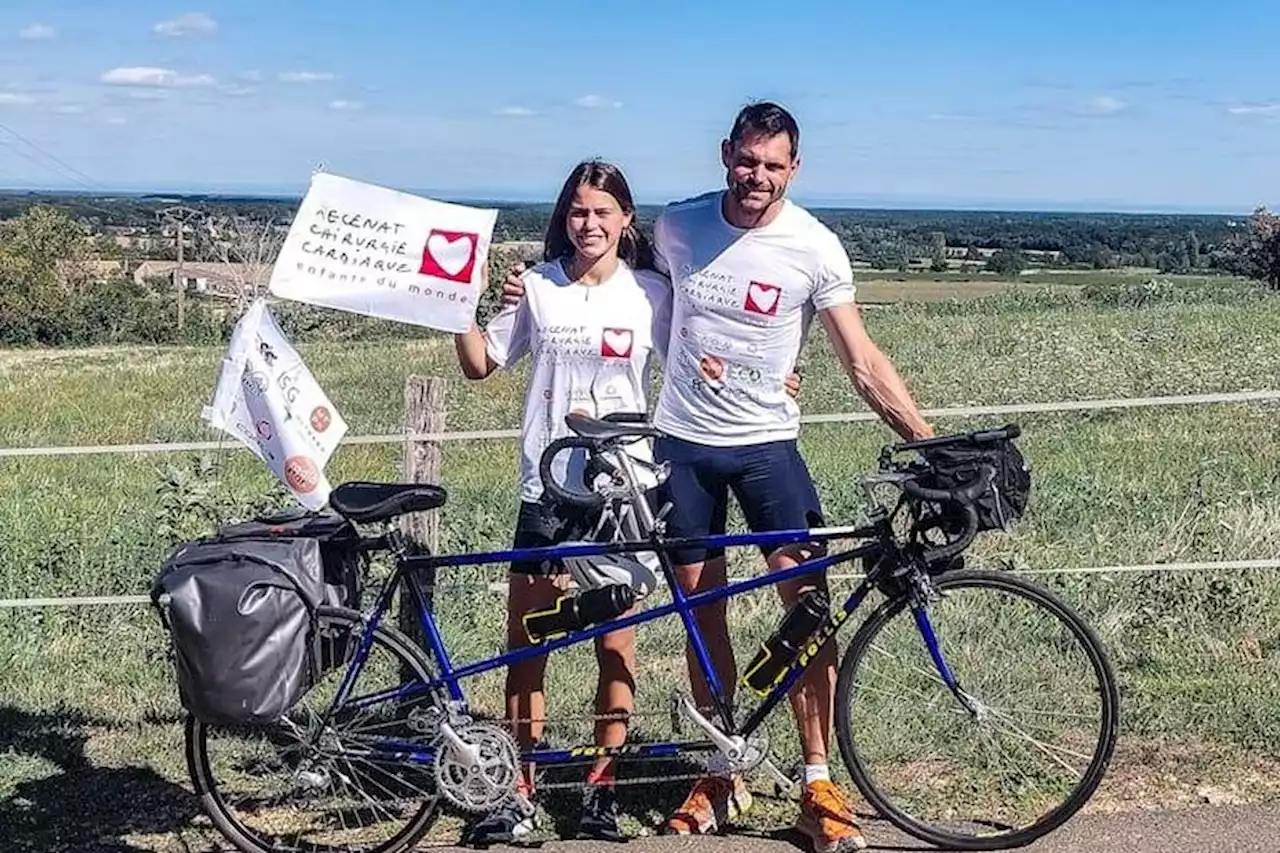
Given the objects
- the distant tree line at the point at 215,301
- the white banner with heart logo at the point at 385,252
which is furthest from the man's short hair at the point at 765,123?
the distant tree line at the point at 215,301

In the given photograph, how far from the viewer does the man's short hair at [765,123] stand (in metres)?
3.68

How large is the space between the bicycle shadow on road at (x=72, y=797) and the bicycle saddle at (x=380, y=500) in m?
1.24

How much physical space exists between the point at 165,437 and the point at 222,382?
15.8m

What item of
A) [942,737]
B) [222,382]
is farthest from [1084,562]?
[222,382]

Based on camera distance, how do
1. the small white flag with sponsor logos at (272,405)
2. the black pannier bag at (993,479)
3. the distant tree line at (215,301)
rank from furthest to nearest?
the distant tree line at (215,301) → the small white flag with sponsor logos at (272,405) → the black pannier bag at (993,479)

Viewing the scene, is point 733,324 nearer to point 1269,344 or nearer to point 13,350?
point 1269,344

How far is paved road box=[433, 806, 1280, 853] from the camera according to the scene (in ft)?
12.6

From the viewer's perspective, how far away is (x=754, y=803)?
4.22 meters

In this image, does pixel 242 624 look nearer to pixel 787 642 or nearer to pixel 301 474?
pixel 301 474

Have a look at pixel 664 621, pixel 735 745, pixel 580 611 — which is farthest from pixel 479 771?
pixel 664 621

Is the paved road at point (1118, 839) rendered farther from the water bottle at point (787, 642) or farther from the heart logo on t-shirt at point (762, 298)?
the heart logo on t-shirt at point (762, 298)

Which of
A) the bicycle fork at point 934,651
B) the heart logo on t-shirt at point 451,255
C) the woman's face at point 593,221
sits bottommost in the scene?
the bicycle fork at point 934,651

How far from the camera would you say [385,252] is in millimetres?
3926

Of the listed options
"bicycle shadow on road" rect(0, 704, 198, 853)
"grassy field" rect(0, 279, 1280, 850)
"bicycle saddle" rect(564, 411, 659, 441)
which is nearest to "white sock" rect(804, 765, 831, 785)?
"grassy field" rect(0, 279, 1280, 850)
